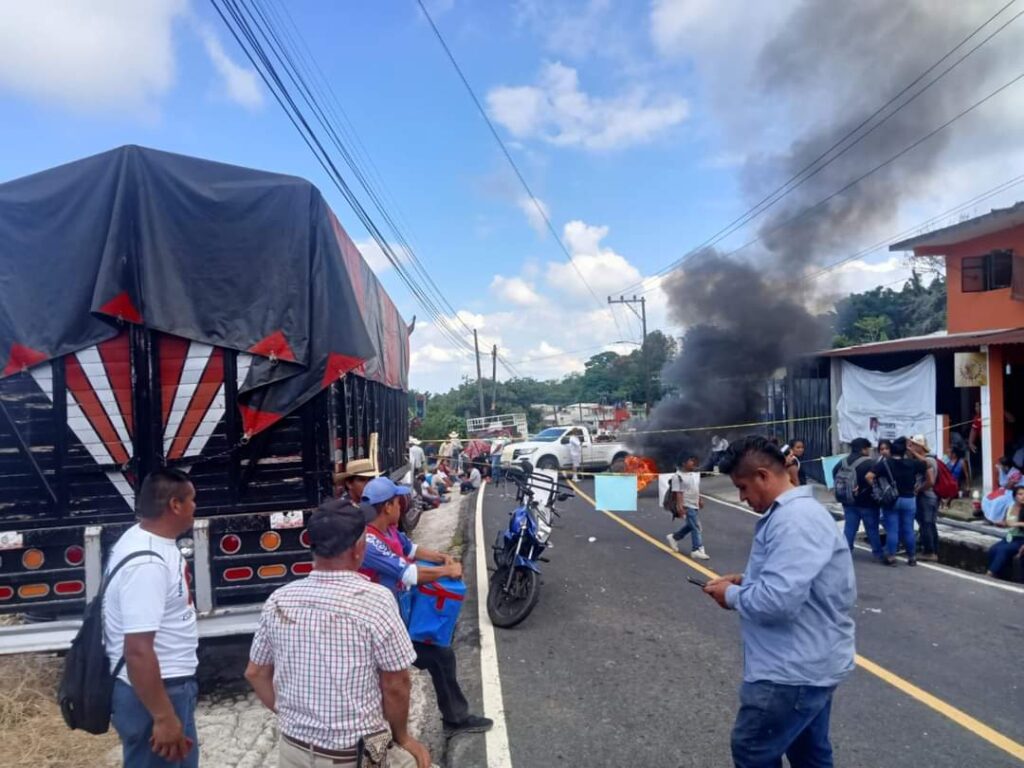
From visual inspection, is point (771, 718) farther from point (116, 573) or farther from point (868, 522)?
point (868, 522)

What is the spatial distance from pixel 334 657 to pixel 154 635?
0.73 meters

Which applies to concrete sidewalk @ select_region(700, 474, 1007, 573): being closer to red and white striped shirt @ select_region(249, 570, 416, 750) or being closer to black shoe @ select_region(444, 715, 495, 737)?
black shoe @ select_region(444, 715, 495, 737)

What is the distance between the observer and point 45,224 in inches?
187

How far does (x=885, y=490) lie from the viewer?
8.66m

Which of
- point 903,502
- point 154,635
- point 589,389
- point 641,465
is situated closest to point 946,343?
point 903,502

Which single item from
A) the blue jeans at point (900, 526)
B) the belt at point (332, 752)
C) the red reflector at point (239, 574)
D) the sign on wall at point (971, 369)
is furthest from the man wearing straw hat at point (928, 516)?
the belt at point (332, 752)

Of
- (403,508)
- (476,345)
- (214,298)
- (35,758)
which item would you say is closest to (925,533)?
(403,508)

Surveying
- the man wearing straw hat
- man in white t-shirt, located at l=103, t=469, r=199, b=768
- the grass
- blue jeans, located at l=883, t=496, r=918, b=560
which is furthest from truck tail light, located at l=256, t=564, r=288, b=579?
the man wearing straw hat

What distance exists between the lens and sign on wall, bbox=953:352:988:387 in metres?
13.3

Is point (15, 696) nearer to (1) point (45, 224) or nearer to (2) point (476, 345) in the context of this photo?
(1) point (45, 224)

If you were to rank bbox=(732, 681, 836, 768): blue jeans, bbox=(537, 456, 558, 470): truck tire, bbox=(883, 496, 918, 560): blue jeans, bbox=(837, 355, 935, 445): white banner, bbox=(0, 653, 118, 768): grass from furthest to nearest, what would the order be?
bbox=(537, 456, 558, 470): truck tire, bbox=(837, 355, 935, 445): white banner, bbox=(883, 496, 918, 560): blue jeans, bbox=(0, 653, 118, 768): grass, bbox=(732, 681, 836, 768): blue jeans

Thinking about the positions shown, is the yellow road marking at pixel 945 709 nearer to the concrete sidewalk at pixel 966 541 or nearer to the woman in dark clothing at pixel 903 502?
the concrete sidewalk at pixel 966 541

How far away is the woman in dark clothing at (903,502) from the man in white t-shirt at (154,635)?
830cm

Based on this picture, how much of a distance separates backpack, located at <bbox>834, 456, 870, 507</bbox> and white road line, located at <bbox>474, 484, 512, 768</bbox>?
15.2ft
